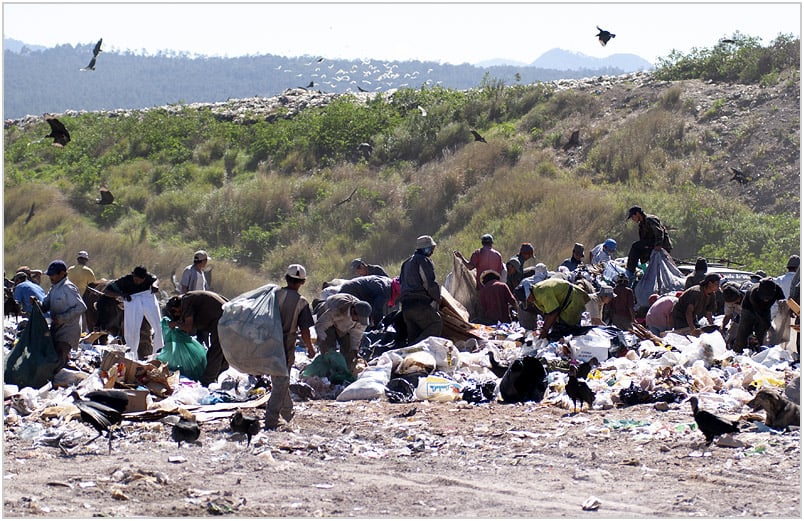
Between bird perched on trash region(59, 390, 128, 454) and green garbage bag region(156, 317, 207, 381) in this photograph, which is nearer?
bird perched on trash region(59, 390, 128, 454)

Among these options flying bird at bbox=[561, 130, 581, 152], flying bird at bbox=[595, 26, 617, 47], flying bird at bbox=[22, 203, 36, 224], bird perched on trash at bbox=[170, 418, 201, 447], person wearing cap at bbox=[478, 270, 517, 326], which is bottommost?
flying bird at bbox=[22, 203, 36, 224]

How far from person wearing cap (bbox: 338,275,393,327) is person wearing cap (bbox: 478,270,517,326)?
1.68 metres

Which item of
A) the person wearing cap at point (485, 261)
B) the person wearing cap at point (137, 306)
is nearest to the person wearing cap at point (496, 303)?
the person wearing cap at point (485, 261)

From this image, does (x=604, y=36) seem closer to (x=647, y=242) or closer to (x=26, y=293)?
(x=647, y=242)

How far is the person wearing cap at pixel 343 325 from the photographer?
934 cm

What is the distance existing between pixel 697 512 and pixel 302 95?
103ft

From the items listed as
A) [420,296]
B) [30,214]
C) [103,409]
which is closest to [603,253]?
[420,296]

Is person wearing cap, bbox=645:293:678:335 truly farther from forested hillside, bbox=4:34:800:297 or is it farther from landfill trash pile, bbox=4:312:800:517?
forested hillside, bbox=4:34:800:297

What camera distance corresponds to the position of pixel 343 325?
30.8ft

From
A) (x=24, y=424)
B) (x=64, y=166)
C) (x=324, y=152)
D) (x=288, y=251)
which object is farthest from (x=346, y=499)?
(x=64, y=166)

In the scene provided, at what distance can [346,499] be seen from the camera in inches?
237

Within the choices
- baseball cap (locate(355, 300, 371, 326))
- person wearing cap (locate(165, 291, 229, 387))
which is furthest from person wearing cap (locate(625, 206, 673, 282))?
person wearing cap (locate(165, 291, 229, 387))

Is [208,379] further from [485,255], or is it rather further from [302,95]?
[302,95]

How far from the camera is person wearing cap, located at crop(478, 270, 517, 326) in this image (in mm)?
12945
